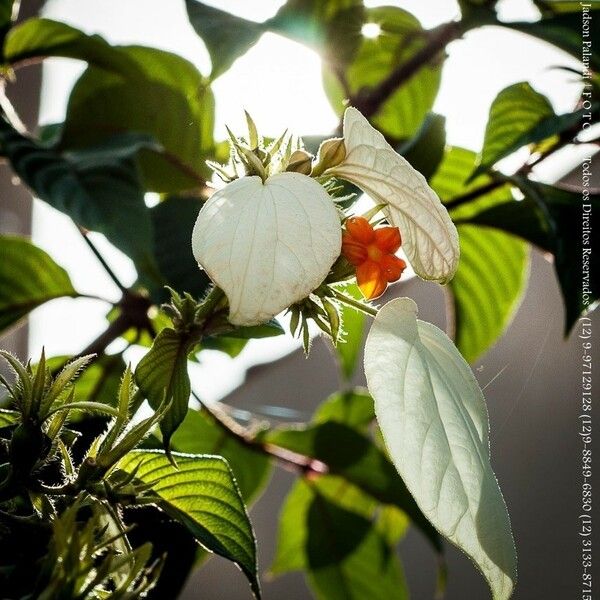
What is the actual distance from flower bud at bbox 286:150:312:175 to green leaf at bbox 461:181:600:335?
203 mm

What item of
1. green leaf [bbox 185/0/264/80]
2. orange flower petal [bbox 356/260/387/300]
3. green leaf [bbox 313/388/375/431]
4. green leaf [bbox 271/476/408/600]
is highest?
green leaf [bbox 185/0/264/80]

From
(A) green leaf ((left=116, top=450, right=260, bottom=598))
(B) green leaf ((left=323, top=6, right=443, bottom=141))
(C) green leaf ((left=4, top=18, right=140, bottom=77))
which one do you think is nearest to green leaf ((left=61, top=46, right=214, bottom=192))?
(C) green leaf ((left=4, top=18, right=140, bottom=77))

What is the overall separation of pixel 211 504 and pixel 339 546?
296 mm

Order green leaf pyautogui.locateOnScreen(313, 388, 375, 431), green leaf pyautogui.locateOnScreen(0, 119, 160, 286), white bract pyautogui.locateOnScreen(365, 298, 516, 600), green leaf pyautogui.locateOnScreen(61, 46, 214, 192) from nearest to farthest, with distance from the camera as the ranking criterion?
white bract pyautogui.locateOnScreen(365, 298, 516, 600)
green leaf pyautogui.locateOnScreen(0, 119, 160, 286)
green leaf pyautogui.locateOnScreen(61, 46, 214, 192)
green leaf pyautogui.locateOnScreen(313, 388, 375, 431)

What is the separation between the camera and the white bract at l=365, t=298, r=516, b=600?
18 centimetres

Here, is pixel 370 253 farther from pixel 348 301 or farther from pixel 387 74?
pixel 387 74

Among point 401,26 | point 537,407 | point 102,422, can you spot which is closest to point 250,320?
point 102,422

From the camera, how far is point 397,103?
583 mm

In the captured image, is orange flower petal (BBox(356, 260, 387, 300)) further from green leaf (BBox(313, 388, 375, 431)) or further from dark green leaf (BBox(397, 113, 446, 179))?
green leaf (BBox(313, 388, 375, 431))

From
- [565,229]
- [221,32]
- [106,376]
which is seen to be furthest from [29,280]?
[565,229]

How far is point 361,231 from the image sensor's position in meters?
0.22

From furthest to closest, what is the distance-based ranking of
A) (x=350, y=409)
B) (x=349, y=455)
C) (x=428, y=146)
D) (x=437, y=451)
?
(x=350, y=409) → (x=349, y=455) → (x=428, y=146) → (x=437, y=451)

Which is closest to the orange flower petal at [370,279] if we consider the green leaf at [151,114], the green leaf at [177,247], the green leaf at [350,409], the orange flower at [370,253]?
the orange flower at [370,253]

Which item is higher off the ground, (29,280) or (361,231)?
(361,231)
